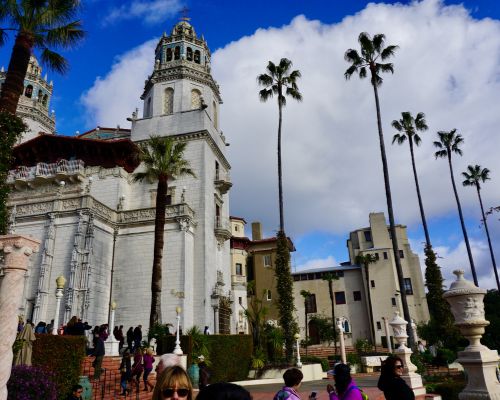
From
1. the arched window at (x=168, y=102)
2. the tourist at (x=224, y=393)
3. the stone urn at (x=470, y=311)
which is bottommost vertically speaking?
Answer: the tourist at (x=224, y=393)

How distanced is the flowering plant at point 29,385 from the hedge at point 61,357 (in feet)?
10.9

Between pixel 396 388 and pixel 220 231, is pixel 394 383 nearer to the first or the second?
pixel 396 388

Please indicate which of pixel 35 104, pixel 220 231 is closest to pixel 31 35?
pixel 220 231

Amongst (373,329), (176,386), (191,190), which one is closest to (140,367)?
(176,386)

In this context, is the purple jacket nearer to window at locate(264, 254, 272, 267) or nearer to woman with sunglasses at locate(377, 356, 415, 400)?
woman with sunglasses at locate(377, 356, 415, 400)

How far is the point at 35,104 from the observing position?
160 ft

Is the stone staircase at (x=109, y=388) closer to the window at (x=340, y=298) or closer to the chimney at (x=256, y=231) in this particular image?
the chimney at (x=256, y=231)

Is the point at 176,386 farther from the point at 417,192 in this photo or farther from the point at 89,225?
the point at 417,192

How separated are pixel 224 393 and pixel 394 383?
4.22m

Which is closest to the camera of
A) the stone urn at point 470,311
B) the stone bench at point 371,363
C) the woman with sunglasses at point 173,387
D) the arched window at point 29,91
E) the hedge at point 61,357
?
the woman with sunglasses at point 173,387

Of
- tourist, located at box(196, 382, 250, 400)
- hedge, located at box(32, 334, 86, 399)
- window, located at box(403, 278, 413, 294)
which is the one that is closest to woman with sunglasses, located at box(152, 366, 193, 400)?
tourist, located at box(196, 382, 250, 400)

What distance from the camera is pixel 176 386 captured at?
8.18 ft

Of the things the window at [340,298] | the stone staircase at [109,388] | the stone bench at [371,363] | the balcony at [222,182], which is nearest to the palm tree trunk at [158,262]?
the stone staircase at [109,388]

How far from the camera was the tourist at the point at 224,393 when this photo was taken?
2047mm
